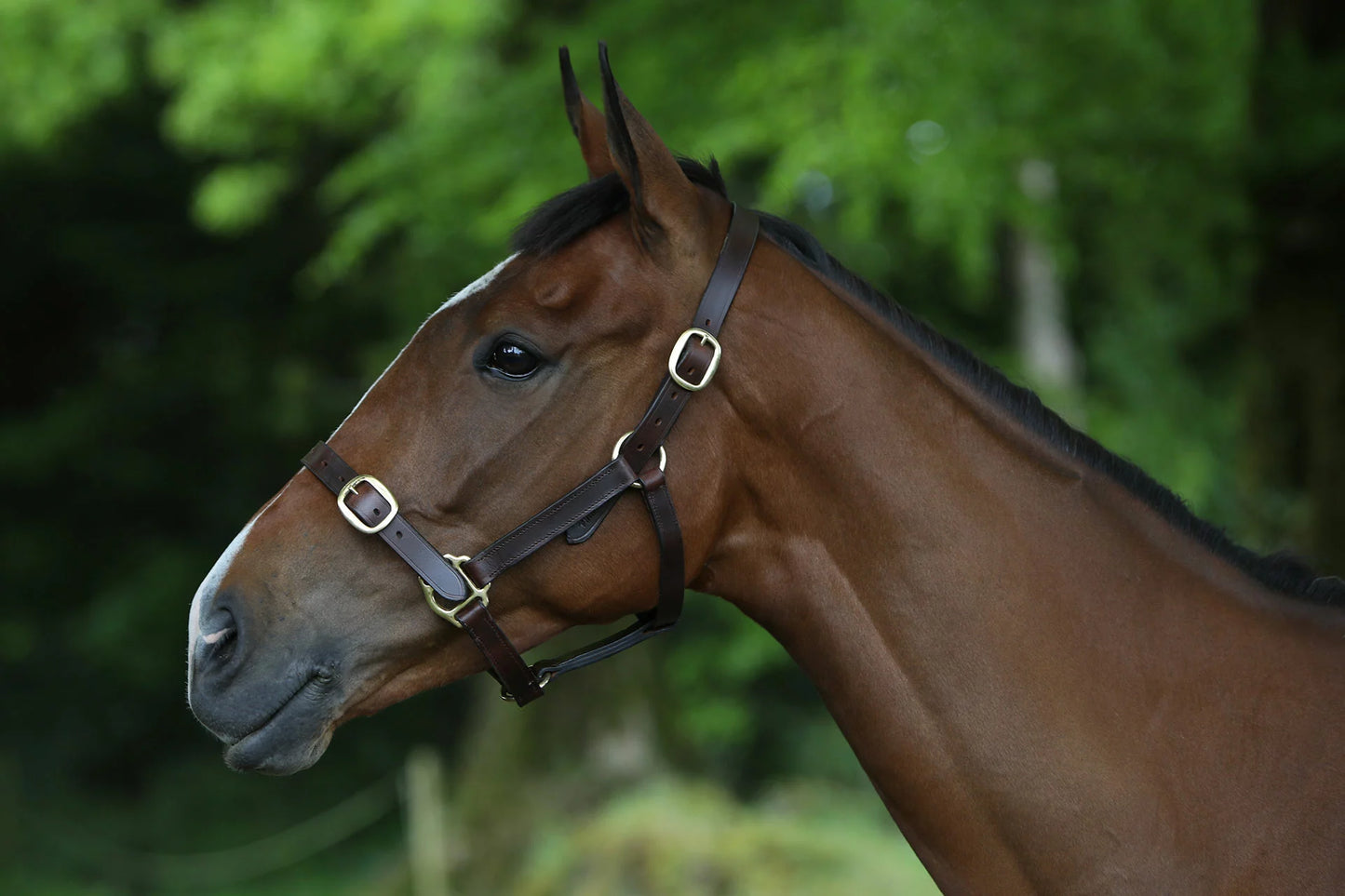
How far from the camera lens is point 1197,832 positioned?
1.91 m

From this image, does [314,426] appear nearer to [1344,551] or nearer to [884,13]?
[884,13]

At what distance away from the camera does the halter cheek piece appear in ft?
6.68

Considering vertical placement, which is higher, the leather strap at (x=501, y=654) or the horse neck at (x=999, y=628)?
the leather strap at (x=501, y=654)

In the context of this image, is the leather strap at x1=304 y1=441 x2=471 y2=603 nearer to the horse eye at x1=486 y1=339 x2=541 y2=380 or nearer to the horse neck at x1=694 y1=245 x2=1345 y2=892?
the horse eye at x1=486 y1=339 x2=541 y2=380

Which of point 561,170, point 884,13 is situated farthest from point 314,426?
point 884,13

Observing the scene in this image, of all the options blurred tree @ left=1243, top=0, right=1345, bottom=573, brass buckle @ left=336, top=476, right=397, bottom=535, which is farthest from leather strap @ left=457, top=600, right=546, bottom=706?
blurred tree @ left=1243, top=0, right=1345, bottom=573

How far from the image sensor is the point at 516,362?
2072 mm

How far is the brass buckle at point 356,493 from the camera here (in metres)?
2.04

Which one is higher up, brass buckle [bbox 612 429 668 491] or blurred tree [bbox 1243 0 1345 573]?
brass buckle [bbox 612 429 668 491]

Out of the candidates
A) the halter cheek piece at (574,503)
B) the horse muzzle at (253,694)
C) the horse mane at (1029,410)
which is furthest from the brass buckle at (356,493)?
the horse mane at (1029,410)

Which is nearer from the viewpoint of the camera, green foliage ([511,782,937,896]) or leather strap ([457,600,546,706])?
leather strap ([457,600,546,706])

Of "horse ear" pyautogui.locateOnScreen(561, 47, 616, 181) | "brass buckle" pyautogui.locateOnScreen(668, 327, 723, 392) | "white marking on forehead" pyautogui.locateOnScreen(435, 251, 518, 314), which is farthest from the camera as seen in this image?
"horse ear" pyautogui.locateOnScreen(561, 47, 616, 181)

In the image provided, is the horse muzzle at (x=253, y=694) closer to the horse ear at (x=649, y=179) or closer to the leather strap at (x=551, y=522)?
the leather strap at (x=551, y=522)

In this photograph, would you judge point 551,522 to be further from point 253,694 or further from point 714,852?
point 714,852
